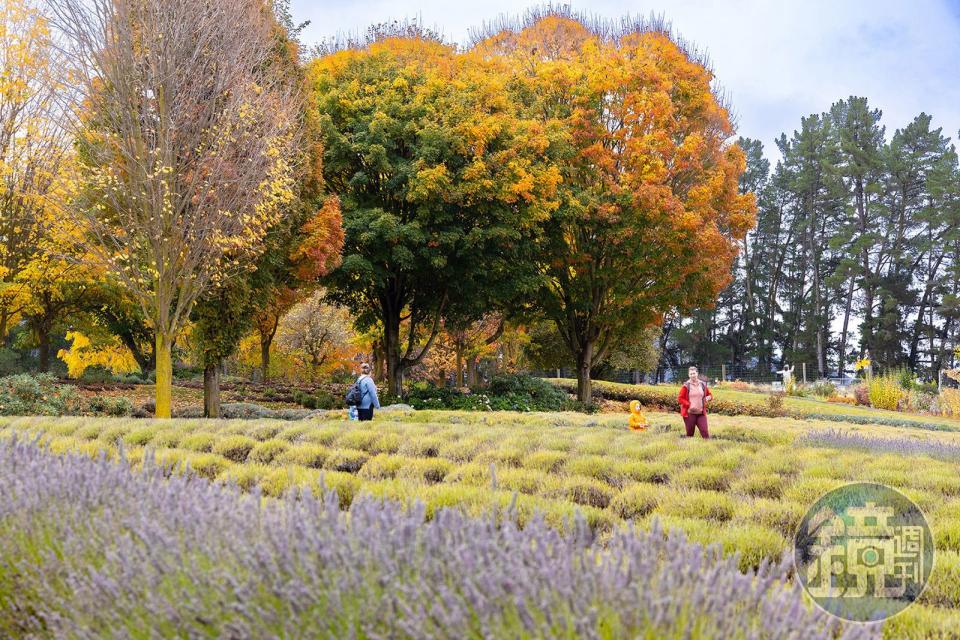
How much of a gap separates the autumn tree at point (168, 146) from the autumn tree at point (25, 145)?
3.38 metres

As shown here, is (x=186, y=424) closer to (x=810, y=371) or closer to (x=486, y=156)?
(x=486, y=156)

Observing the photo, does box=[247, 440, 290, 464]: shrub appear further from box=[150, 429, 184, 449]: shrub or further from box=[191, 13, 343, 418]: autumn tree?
box=[191, 13, 343, 418]: autumn tree

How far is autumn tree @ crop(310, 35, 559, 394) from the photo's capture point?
1683 centimetres

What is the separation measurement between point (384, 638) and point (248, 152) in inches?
505

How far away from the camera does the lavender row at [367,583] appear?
6.32 ft

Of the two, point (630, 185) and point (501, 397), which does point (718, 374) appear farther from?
point (630, 185)

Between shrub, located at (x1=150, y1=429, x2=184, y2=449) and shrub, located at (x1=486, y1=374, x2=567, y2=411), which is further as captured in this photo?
shrub, located at (x1=486, y1=374, x2=567, y2=411)

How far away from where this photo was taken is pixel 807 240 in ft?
176

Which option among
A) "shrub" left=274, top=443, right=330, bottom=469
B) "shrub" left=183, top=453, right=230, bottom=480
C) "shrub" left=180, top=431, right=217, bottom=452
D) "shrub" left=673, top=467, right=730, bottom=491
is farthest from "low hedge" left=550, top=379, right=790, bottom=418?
"shrub" left=183, top=453, right=230, bottom=480

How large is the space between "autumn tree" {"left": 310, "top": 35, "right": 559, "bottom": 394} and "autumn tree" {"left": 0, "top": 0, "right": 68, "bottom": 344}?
6.33 meters

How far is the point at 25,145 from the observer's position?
16.2 meters

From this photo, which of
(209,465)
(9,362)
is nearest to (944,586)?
(209,465)

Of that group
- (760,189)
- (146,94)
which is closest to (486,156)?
(146,94)

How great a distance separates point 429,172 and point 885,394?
63.6 ft
